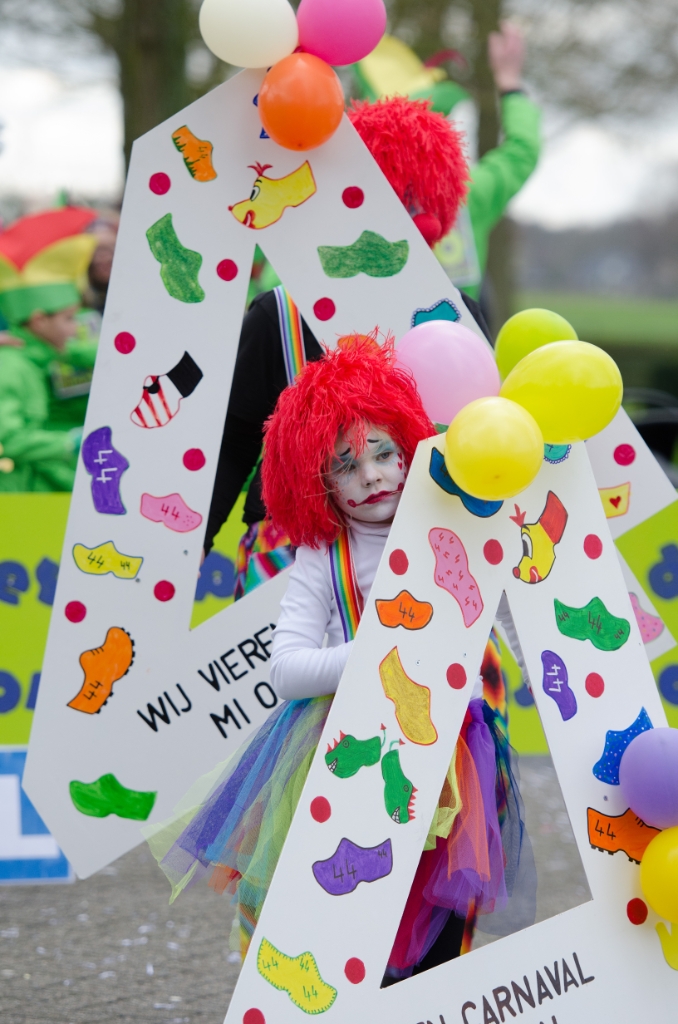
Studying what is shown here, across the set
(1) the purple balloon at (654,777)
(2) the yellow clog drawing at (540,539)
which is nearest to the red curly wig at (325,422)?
(2) the yellow clog drawing at (540,539)

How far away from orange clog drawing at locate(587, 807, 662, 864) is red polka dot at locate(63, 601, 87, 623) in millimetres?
1236

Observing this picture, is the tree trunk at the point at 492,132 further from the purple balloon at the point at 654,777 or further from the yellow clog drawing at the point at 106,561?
the purple balloon at the point at 654,777

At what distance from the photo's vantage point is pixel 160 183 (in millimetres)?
2576

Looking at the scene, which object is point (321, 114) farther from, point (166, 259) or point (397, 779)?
point (397, 779)

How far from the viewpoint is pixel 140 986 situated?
2844 millimetres

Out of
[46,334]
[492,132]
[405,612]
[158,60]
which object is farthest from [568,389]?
[492,132]

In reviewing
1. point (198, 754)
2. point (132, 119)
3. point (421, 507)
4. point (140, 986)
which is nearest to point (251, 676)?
point (198, 754)

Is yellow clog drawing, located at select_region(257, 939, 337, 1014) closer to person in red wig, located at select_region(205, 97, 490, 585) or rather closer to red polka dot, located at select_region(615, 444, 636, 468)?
person in red wig, located at select_region(205, 97, 490, 585)

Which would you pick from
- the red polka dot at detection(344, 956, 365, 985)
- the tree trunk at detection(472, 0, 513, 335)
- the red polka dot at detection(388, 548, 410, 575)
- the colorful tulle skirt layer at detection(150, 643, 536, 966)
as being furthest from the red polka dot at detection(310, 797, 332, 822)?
the tree trunk at detection(472, 0, 513, 335)

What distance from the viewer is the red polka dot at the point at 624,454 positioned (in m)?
2.62

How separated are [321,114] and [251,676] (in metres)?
1.27

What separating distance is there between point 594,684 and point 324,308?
106 cm

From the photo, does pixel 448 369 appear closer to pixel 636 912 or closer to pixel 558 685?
pixel 558 685

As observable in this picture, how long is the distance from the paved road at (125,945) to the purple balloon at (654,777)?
4.21ft
